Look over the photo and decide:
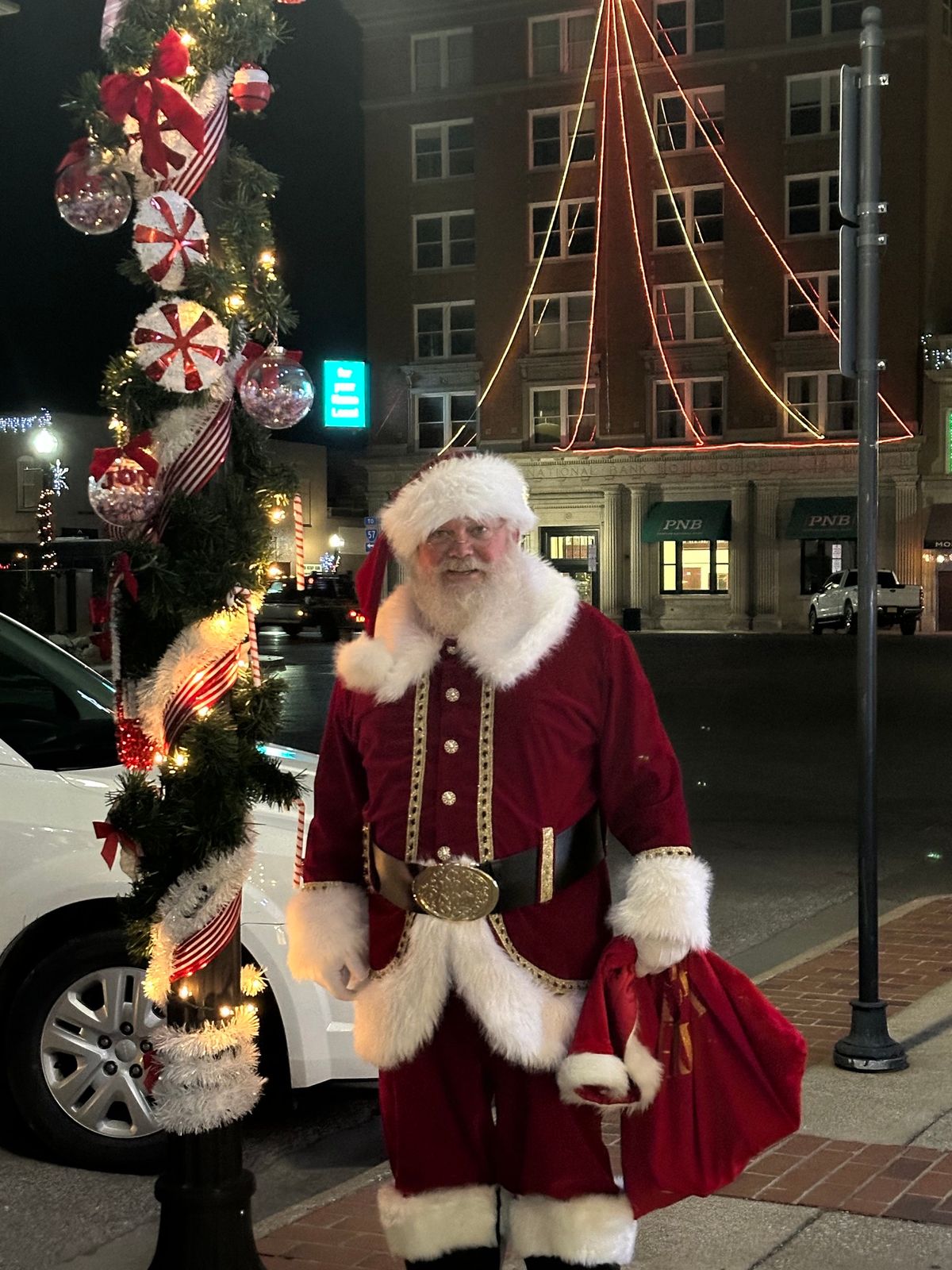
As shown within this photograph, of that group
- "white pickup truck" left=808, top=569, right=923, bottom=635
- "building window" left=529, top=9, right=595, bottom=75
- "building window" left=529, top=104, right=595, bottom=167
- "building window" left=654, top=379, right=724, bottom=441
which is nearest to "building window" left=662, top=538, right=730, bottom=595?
"building window" left=654, top=379, right=724, bottom=441

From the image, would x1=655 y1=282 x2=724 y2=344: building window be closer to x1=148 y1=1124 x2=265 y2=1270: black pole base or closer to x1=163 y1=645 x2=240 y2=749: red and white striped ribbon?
x1=163 y1=645 x2=240 y2=749: red and white striped ribbon

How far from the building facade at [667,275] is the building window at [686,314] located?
7 cm

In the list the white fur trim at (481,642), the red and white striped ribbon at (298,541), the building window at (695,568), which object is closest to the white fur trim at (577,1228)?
the white fur trim at (481,642)

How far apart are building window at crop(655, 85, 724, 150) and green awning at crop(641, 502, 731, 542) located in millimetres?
10647

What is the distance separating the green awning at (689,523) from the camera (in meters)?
48.5

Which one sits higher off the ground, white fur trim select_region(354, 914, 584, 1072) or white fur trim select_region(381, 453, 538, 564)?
white fur trim select_region(381, 453, 538, 564)

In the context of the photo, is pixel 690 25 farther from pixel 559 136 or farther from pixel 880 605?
pixel 880 605

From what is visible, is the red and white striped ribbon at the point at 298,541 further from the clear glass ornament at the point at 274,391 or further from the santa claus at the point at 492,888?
the santa claus at the point at 492,888

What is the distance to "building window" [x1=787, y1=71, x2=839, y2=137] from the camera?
4678 cm

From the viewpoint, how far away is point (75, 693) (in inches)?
249

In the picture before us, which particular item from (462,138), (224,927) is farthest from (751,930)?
(462,138)

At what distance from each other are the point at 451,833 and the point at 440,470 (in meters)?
0.79

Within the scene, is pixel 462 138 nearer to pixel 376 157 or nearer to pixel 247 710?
pixel 376 157

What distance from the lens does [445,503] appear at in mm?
3424
